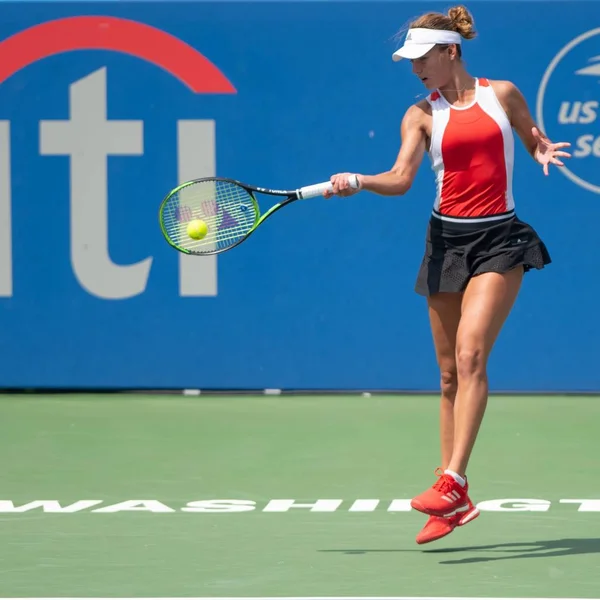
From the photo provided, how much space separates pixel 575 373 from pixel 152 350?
7.81ft

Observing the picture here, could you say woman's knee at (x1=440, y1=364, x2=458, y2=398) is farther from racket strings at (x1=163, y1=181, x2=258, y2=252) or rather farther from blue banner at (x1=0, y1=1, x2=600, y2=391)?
blue banner at (x1=0, y1=1, x2=600, y2=391)

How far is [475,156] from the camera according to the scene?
530 centimetres

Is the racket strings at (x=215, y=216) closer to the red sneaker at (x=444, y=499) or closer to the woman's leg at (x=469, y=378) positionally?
the woman's leg at (x=469, y=378)

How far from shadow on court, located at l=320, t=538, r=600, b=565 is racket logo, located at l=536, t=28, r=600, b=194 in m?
3.91

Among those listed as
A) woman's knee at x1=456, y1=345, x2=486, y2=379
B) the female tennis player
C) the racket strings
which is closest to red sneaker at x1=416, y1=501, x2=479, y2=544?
the female tennis player

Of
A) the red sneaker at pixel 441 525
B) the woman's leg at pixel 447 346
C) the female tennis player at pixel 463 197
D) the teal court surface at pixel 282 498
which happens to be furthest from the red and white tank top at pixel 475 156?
the teal court surface at pixel 282 498

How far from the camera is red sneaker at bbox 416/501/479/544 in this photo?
5000 millimetres

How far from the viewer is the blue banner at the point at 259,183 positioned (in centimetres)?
866

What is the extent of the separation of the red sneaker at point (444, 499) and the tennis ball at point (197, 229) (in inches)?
56.9

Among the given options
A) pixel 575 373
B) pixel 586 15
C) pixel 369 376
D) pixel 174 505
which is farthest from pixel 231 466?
pixel 586 15

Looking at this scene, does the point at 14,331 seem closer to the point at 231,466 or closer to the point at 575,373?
the point at 231,466

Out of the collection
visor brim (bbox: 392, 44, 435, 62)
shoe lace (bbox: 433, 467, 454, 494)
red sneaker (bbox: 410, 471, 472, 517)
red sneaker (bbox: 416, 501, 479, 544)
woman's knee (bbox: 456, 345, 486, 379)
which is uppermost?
visor brim (bbox: 392, 44, 435, 62)

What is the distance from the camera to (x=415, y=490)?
20.2ft

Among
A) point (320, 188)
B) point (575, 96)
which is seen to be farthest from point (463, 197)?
point (575, 96)
